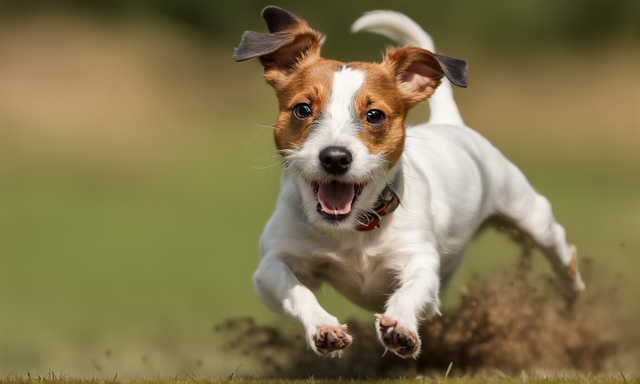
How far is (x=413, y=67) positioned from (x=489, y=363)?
3.05 metres

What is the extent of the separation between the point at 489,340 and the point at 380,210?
2.57 meters

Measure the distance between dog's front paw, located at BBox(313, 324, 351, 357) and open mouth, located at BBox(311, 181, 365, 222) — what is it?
2.39 feet

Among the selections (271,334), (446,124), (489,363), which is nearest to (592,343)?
(489,363)

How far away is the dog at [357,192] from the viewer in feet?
12.8

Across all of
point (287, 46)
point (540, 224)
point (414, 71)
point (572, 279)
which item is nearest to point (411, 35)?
point (414, 71)

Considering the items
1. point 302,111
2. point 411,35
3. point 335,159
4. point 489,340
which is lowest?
point 489,340

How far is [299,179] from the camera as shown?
4.30m

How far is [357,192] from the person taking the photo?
4160mm

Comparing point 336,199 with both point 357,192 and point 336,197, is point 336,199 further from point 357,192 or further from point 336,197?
point 357,192

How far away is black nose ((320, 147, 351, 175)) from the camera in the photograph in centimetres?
380

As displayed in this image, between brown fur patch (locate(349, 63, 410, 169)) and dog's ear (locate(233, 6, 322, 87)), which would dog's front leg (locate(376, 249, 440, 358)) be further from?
dog's ear (locate(233, 6, 322, 87))

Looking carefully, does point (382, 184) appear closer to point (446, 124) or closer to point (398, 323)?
point (398, 323)

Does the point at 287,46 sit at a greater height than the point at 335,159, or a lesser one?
greater

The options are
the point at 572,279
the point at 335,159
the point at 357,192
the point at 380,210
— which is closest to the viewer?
the point at 335,159
